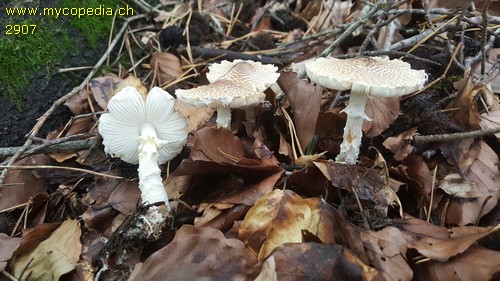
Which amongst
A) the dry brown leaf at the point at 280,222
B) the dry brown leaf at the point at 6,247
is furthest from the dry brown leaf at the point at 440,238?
the dry brown leaf at the point at 6,247

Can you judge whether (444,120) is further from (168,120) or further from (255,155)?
(168,120)

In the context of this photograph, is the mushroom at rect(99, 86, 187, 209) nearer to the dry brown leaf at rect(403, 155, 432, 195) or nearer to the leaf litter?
the leaf litter

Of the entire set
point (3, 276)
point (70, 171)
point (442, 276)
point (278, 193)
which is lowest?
point (3, 276)

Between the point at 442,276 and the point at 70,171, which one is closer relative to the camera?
the point at 442,276

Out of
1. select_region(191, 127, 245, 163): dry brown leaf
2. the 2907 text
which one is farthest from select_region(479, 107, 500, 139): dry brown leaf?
the 2907 text

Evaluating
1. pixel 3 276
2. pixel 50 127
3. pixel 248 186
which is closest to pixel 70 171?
pixel 50 127

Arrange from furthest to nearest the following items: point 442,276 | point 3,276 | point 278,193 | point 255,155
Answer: point 255,155
point 3,276
point 278,193
point 442,276

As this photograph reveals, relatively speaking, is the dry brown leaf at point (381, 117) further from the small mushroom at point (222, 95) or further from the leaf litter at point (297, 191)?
the small mushroom at point (222, 95)
